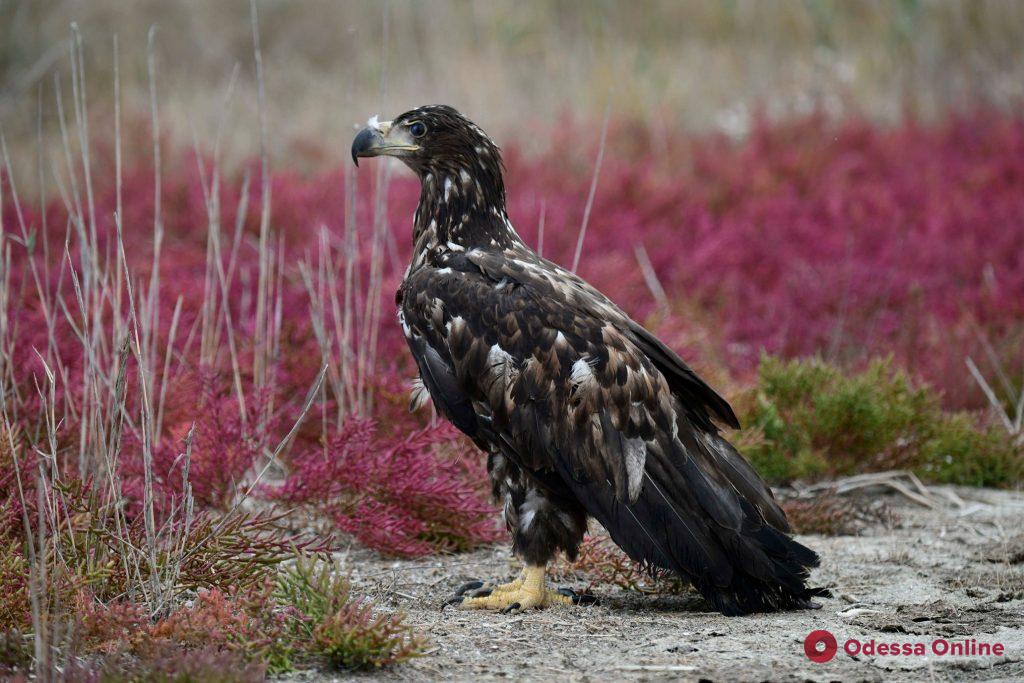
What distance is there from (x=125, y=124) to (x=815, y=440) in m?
6.32

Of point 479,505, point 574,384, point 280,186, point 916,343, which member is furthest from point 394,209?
point 574,384

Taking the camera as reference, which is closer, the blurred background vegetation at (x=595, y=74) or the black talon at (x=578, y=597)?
the black talon at (x=578, y=597)

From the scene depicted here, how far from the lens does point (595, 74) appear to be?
427 inches

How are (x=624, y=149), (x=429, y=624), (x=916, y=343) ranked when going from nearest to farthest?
(x=429, y=624)
(x=916, y=343)
(x=624, y=149)

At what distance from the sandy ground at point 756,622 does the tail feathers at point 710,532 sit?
91mm

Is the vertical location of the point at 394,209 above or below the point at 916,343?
above

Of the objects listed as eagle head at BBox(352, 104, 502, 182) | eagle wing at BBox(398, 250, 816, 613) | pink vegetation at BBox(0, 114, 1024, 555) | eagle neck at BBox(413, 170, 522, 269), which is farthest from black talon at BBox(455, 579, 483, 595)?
eagle head at BBox(352, 104, 502, 182)

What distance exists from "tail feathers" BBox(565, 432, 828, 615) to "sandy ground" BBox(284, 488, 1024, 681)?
91 mm

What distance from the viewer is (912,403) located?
548 cm

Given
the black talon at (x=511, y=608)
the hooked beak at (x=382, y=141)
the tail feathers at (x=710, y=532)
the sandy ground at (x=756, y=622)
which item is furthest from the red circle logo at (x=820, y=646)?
the hooked beak at (x=382, y=141)

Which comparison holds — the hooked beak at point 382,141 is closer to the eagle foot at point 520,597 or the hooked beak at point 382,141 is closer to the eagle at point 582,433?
the eagle at point 582,433

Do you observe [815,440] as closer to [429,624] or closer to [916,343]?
[916,343]

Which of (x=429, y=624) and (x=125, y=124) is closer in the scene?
(x=429, y=624)

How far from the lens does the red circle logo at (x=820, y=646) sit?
10.6 feet
